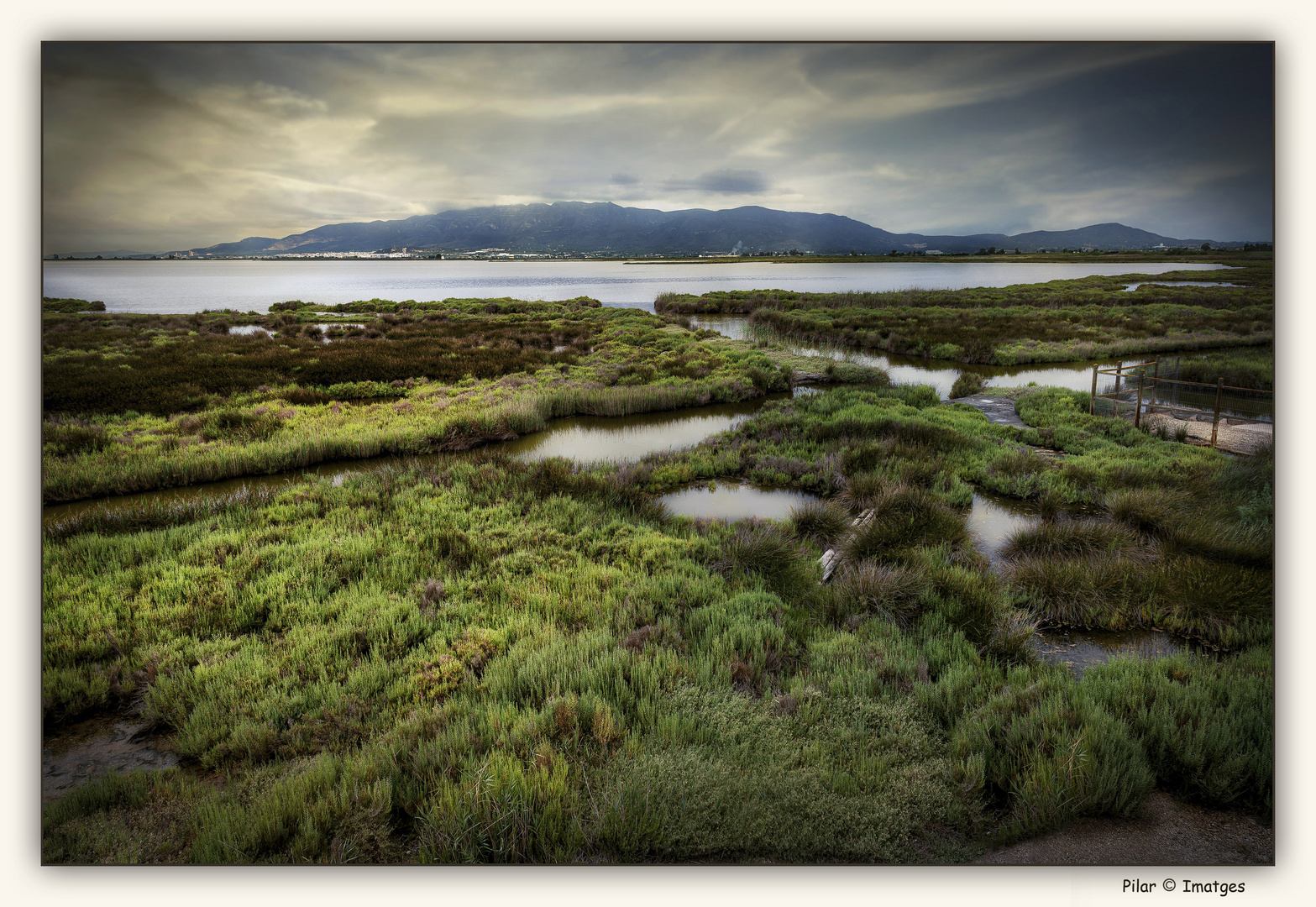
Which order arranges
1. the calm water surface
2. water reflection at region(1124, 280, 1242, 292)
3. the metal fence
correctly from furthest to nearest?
1. the metal fence
2. water reflection at region(1124, 280, 1242, 292)
3. the calm water surface

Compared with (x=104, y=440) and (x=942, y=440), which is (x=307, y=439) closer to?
(x=104, y=440)

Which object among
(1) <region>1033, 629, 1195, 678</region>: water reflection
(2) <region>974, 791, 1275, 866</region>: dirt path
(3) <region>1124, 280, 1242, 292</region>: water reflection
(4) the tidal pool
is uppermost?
(3) <region>1124, 280, 1242, 292</region>: water reflection

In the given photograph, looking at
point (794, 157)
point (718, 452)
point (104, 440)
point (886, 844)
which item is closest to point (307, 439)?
point (104, 440)

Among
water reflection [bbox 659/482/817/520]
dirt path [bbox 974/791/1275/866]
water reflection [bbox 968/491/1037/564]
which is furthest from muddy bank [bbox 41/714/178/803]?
water reflection [bbox 968/491/1037/564]

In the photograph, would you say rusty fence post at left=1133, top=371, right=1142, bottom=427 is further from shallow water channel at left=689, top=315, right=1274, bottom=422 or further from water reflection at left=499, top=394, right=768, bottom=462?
water reflection at left=499, top=394, right=768, bottom=462

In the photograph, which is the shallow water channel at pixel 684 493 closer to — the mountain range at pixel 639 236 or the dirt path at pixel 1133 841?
the dirt path at pixel 1133 841
